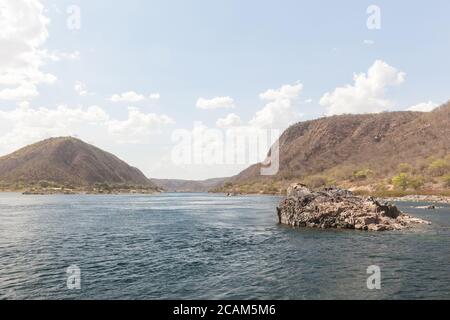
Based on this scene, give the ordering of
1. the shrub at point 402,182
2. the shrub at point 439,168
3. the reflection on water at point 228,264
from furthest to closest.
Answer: the shrub at point 439,168
the shrub at point 402,182
the reflection on water at point 228,264

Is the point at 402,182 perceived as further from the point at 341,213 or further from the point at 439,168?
the point at 341,213

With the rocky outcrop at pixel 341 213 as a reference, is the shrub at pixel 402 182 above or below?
above

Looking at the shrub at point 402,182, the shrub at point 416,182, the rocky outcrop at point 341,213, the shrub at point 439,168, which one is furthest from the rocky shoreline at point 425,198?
the rocky outcrop at point 341,213

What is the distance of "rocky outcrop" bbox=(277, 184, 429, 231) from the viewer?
183ft

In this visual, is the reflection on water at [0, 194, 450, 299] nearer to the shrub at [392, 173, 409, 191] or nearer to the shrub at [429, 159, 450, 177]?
the shrub at [392, 173, 409, 191]

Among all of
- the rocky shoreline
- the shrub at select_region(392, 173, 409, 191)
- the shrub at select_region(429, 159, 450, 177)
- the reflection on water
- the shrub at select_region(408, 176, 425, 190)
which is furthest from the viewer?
the shrub at select_region(429, 159, 450, 177)

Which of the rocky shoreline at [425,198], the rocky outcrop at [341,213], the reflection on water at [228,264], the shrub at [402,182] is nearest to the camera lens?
the reflection on water at [228,264]

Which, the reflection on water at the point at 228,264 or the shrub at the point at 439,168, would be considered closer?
the reflection on water at the point at 228,264

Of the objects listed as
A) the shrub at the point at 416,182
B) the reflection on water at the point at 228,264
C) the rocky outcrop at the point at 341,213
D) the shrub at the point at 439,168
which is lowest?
the reflection on water at the point at 228,264

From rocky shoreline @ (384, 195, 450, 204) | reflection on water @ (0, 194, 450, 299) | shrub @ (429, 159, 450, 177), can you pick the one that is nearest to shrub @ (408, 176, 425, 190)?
shrub @ (429, 159, 450, 177)

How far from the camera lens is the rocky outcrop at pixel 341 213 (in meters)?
55.7

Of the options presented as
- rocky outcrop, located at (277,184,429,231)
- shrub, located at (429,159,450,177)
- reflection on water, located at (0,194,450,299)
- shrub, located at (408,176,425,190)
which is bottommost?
reflection on water, located at (0,194,450,299)

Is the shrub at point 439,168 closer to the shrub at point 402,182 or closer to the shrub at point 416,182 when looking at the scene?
the shrub at point 416,182
